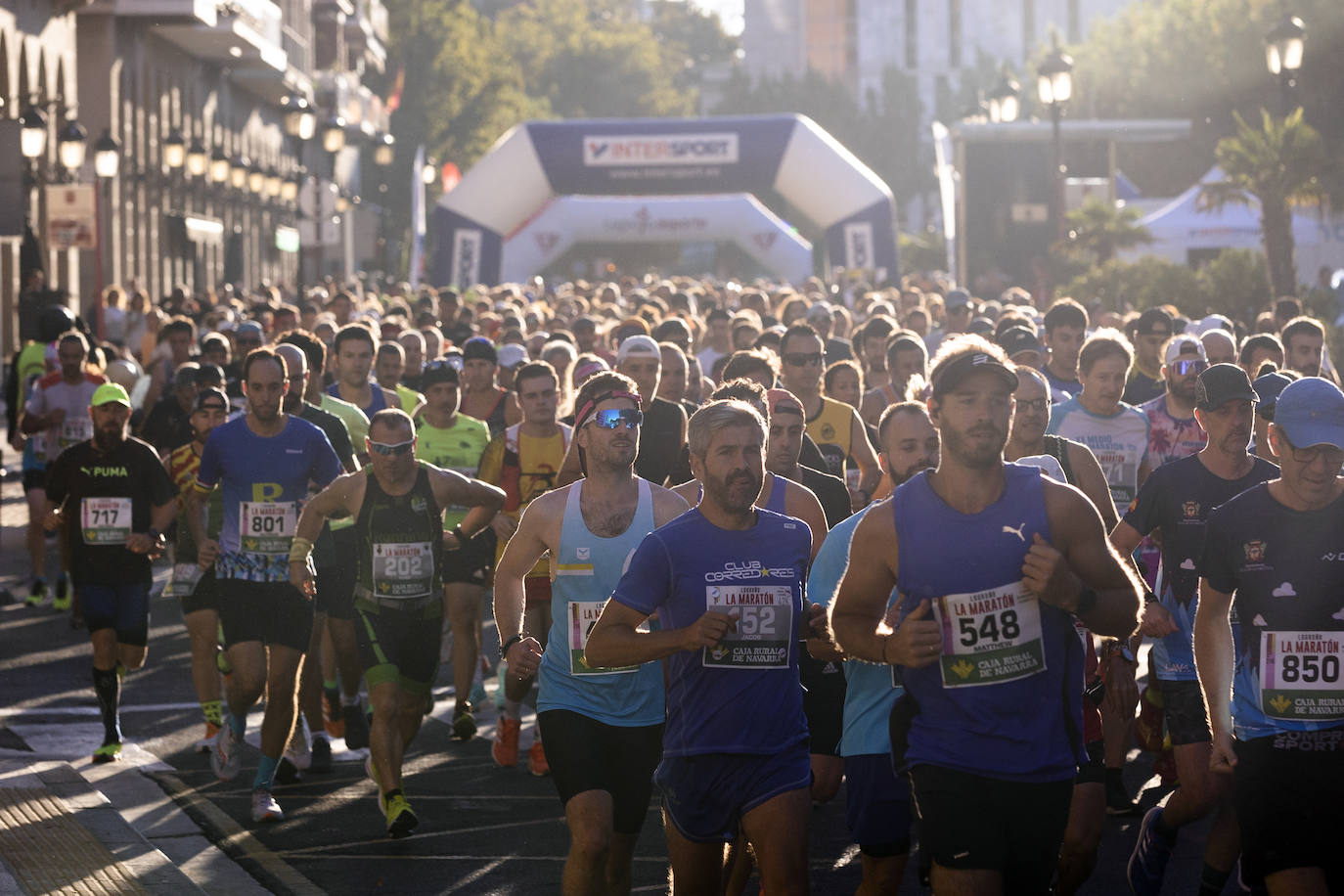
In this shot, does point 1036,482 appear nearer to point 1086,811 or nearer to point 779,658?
point 779,658

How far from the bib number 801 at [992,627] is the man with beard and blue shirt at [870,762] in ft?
4.10

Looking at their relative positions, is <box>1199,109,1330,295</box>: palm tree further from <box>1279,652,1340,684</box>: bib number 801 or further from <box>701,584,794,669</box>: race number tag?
<box>701,584,794,669</box>: race number tag

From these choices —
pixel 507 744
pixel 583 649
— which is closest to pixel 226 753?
pixel 507 744

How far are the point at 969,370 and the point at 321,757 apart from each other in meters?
5.73

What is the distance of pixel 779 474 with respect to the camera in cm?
799

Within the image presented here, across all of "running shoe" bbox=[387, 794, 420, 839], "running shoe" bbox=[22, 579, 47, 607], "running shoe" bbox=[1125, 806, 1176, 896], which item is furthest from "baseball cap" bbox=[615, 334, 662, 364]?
"running shoe" bbox=[22, 579, 47, 607]

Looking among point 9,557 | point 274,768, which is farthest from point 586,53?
point 274,768

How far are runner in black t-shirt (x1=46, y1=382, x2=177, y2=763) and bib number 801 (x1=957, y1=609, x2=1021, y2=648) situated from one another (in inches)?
240

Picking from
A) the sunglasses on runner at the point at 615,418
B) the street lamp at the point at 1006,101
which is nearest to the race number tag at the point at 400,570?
the sunglasses on runner at the point at 615,418

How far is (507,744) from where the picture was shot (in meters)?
9.99

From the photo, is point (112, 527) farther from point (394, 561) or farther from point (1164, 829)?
point (1164, 829)

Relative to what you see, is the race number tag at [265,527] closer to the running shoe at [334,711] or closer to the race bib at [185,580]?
the race bib at [185,580]

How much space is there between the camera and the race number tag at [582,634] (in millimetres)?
6648

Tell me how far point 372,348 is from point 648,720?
19.3ft
